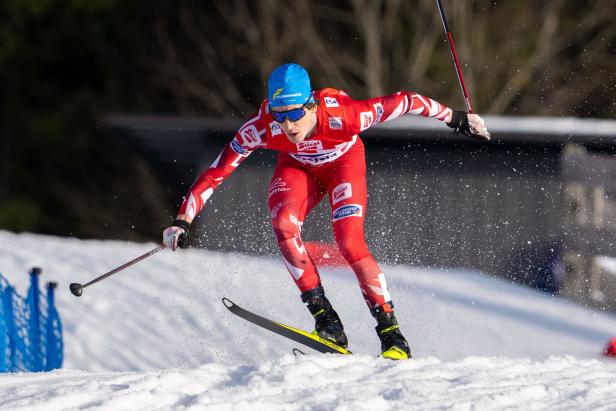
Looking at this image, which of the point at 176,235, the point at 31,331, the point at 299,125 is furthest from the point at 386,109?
the point at 31,331

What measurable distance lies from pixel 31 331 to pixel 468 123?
321 centimetres

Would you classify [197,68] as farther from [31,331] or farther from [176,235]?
[176,235]

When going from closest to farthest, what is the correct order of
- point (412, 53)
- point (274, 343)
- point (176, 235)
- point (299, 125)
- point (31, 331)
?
point (299, 125)
point (176, 235)
point (31, 331)
point (274, 343)
point (412, 53)

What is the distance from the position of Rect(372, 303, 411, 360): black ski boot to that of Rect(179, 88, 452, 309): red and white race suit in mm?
57

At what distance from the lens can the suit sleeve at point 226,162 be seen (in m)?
5.73

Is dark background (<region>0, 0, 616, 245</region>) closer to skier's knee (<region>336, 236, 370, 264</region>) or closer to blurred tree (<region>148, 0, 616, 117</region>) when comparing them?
blurred tree (<region>148, 0, 616, 117</region>)

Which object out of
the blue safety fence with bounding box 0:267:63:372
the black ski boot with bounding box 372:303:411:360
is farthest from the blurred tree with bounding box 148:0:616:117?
the black ski boot with bounding box 372:303:411:360

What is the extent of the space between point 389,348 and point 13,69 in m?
19.2

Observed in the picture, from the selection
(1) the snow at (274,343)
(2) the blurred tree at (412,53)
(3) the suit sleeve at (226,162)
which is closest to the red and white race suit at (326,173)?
(3) the suit sleeve at (226,162)

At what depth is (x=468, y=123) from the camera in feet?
19.1

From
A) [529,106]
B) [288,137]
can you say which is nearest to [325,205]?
[288,137]

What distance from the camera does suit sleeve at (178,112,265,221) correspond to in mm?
5730

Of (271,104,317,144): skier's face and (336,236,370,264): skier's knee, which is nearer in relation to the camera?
(271,104,317,144): skier's face

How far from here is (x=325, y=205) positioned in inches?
463
